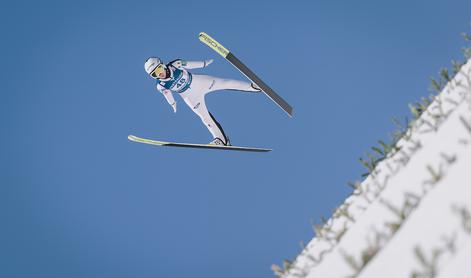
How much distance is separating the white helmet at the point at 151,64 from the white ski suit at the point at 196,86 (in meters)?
0.21

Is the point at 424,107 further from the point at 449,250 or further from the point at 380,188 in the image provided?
the point at 449,250

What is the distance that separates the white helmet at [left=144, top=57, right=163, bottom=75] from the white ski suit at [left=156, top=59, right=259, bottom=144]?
0.70ft

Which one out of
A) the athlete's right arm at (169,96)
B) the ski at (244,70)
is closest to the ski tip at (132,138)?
the athlete's right arm at (169,96)

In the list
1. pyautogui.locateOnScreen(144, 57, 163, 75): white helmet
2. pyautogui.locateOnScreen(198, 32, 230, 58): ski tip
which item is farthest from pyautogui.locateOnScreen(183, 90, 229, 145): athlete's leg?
pyautogui.locateOnScreen(198, 32, 230, 58): ski tip

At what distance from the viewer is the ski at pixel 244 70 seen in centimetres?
991

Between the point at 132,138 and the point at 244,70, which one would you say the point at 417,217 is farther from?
the point at 132,138

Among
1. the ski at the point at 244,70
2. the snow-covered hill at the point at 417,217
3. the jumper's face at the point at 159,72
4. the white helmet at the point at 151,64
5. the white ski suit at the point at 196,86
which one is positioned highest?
the white helmet at the point at 151,64

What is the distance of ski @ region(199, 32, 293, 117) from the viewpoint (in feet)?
32.5

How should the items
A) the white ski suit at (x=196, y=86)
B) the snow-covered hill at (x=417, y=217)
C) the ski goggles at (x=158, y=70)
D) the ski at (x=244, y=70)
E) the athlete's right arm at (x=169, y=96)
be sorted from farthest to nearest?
1. the athlete's right arm at (x=169, y=96)
2. the white ski suit at (x=196, y=86)
3. the ski goggles at (x=158, y=70)
4. the ski at (x=244, y=70)
5. the snow-covered hill at (x=417, y=217)

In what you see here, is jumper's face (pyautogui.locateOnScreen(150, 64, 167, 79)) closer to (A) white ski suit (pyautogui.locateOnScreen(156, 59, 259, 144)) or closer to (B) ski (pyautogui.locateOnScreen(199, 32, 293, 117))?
(A) white ski suit (pyautogui.locateOnScreen(156, 59, 259, 144))

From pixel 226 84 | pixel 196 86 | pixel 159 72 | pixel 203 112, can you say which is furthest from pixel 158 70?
pixel 226 84

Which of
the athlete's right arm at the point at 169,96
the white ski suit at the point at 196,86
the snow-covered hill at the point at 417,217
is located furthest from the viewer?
the athlete's right arm at the point at 169,96

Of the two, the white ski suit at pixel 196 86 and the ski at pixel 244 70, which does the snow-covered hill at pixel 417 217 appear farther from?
the white ski suit at pixel 196 86

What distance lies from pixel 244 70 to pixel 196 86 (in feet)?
5.12
